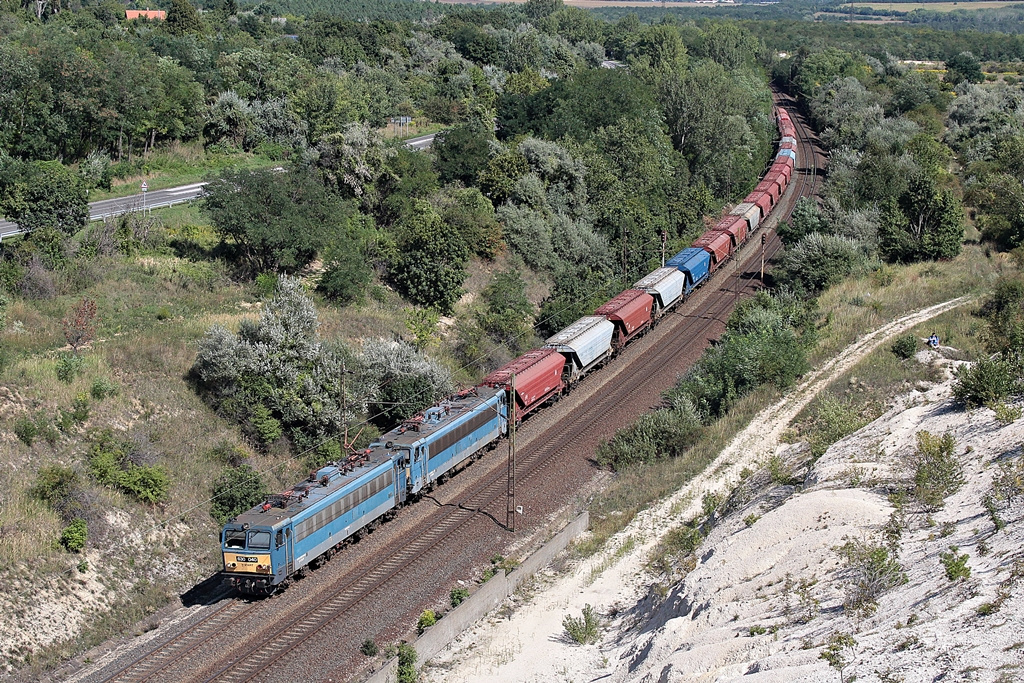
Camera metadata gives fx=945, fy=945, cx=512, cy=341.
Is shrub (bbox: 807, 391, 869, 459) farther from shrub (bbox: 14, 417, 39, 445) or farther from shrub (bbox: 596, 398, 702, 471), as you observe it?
shrub (bbox: 14, 417, 39, 445)

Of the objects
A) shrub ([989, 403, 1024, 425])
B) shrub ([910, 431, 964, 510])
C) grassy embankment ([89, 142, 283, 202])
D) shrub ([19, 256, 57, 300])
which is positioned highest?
grassy embankment ([89, 142, 283, 202])

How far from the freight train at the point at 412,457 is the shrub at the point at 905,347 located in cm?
1339

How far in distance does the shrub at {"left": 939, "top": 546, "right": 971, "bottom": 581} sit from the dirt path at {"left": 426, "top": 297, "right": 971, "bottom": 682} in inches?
320

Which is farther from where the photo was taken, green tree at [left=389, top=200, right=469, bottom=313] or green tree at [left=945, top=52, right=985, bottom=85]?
green tree at [left=945, top=52, right=985, bottom=85]

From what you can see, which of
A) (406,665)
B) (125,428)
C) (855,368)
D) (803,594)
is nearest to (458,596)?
(406,665)

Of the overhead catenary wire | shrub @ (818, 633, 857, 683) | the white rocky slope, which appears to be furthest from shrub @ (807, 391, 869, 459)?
the overhead catenary wire

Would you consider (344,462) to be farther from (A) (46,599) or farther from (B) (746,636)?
(B) (746,636)

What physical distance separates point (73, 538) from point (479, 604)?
12.4 metres

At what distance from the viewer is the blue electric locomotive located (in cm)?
2705

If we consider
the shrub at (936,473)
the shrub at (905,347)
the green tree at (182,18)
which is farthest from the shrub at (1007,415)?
the green tree at (182,18)

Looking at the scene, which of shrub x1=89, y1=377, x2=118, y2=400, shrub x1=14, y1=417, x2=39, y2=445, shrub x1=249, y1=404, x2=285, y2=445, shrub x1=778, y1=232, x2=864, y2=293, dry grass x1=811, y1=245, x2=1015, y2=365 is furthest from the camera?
shrub x1=778, y1=232, x2=864, y2=293

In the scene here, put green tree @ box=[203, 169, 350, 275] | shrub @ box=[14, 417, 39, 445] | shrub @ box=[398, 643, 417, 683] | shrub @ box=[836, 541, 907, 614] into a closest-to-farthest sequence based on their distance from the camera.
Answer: shrub @ box=[836, 541, 907, 614]
shrub @ box=[398, 643, 417, 683]
shrub @ box=[14, 417, 39, 445]
green tree @ box=[203, 169, 350, 275]

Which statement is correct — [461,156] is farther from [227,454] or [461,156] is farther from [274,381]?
[227,454]

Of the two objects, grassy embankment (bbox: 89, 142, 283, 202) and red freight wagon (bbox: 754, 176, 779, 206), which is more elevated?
grassy embankment (bbox: 89, 142, 283, 202)
